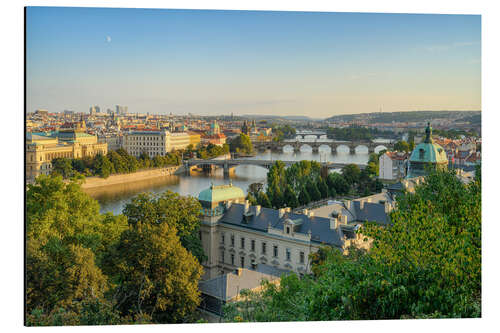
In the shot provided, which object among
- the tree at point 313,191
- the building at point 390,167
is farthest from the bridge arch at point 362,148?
the tree at point 313,191

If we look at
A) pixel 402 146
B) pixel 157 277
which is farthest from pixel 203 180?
pixel 157 277

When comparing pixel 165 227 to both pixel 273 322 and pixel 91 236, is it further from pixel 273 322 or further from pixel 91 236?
pixel 273 322

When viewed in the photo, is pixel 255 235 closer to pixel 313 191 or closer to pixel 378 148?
pixel 313 191

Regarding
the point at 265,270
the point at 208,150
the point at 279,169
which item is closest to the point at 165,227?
the point at 265,270

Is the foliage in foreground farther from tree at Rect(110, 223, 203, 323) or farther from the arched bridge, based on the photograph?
the arched bridge

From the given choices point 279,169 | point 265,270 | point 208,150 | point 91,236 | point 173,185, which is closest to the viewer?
point 91,236

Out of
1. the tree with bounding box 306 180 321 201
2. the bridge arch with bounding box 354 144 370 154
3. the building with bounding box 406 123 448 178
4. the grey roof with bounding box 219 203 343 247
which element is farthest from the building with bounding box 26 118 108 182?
the bridge arch with bounding box 354 144 370 154
